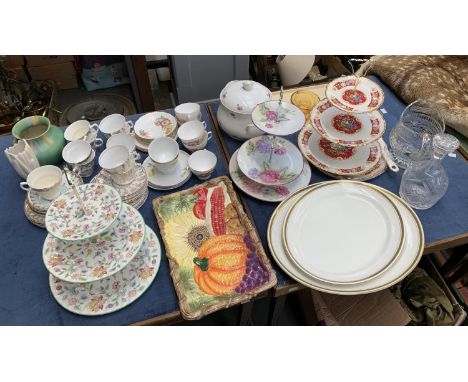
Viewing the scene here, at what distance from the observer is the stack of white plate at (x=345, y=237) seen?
1.07 metres

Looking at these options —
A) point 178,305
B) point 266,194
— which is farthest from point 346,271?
point 178,305

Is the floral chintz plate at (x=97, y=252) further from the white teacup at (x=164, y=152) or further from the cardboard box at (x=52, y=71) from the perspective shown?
the cardboard box at (x=52, y=71)

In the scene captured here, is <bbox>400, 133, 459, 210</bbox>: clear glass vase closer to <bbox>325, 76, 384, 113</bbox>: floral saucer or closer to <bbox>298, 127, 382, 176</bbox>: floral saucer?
<bbox>298, 127, 382, 176</bbox>: floral saucer

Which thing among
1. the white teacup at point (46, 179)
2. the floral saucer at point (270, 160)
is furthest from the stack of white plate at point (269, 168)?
the white teacup at point (46, 179)

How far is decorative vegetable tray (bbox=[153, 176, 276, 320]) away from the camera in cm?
106

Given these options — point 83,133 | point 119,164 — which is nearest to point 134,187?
point 119,164

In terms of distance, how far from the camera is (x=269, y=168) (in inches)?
51.3

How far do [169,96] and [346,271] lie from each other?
1964 mm

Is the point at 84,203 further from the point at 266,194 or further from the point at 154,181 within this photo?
the point at 266,194

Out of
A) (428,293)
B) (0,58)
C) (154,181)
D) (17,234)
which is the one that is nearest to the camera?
(17,234)

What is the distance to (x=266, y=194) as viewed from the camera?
1.27m

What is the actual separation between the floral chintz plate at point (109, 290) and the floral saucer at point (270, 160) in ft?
1.40

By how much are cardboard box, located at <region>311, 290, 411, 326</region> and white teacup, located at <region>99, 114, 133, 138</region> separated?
95 centimetres

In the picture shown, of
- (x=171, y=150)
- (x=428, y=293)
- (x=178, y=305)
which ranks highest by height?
(x=171, y=150)
